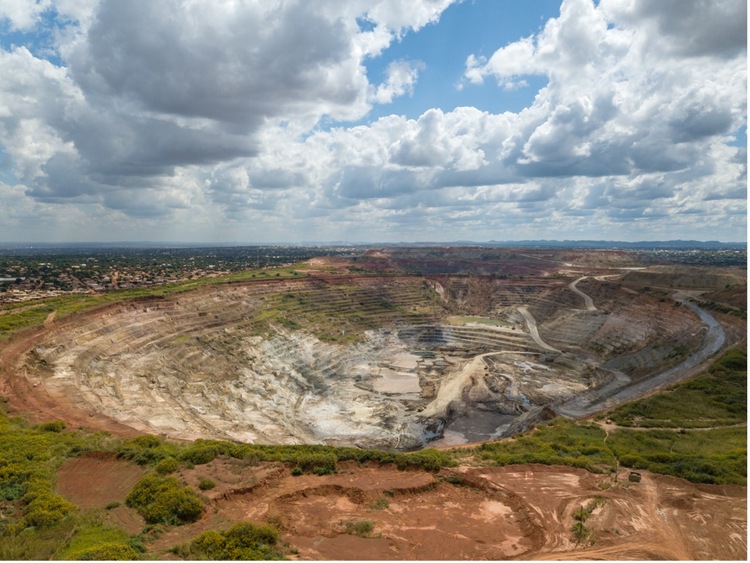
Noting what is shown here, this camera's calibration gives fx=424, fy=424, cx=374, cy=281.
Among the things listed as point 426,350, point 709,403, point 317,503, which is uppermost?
point 317,503

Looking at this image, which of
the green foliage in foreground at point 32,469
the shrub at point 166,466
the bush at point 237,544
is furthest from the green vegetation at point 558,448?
the green foliage in foreground at point 32,469

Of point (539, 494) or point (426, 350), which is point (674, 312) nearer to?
point (426, 350)

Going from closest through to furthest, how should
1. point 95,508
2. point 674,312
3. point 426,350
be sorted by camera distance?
point 95,508, point 674,312, point 426,350

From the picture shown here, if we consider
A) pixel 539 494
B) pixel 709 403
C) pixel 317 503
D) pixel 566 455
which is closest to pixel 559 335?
pixel 709 403

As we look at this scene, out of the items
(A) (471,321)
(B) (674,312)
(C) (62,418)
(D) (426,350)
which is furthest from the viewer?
(A) (471,321)

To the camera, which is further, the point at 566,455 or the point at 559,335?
the point at 559,335

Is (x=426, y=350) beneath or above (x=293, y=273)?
beneath

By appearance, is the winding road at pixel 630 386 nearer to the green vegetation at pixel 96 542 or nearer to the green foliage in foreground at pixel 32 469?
the green vegetation at pixel 96 542

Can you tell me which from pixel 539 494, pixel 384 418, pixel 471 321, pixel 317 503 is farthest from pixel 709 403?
pixel 471 321

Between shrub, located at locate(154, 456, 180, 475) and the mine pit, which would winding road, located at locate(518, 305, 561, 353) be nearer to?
the mine pit
